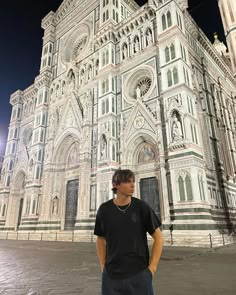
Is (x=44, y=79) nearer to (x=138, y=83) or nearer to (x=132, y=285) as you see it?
(x=138, y=83)

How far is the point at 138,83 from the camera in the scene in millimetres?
18156

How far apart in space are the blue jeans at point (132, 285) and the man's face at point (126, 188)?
0.62 m

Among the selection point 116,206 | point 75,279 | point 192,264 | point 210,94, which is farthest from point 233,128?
point 116,206

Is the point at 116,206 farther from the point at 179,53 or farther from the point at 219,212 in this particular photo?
the point at 179,53

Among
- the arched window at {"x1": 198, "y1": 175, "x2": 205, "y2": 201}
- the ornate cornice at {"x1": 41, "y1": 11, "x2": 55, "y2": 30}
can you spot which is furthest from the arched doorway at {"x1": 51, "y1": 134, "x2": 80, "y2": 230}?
the ornate cornice at {"x1": 41, "y1": 11, "x2": 55, "y2": 30}

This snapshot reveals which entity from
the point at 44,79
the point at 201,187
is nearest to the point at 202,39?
the point at 201,187

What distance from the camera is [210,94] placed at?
1891 cm

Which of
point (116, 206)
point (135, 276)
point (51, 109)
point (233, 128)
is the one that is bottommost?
point (135, 276)

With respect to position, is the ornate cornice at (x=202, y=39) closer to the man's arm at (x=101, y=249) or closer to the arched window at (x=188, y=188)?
the arched window at (x=188, y=188)

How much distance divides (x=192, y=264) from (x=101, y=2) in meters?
25.4

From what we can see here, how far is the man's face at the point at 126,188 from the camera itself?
1.95m

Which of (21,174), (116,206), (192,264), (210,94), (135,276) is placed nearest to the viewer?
(135,276)

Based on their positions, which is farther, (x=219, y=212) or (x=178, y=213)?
(x=219, y=212)

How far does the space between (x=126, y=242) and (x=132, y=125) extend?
1481 cm
